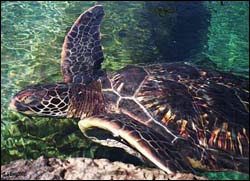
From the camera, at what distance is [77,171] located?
231 centimetres

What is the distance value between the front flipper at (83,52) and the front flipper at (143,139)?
2.93ft

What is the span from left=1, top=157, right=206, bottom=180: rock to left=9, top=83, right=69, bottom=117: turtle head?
762mm

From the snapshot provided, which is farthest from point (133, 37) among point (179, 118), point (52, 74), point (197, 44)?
point (179, 118)

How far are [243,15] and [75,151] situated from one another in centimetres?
522

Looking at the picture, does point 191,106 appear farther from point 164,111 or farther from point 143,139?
point 143,139

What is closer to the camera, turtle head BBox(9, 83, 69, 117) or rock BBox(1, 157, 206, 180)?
rock BBox(1, 157, 206, 180)

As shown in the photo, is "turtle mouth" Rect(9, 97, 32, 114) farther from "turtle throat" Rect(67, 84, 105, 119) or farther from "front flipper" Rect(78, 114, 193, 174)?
"front flipper" Rect(78, 114, 193, 174)

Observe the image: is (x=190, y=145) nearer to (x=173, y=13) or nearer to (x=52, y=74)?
(x=52, y=74)

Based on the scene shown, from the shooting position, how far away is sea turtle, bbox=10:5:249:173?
2.69 meters

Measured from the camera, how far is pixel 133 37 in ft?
17.4

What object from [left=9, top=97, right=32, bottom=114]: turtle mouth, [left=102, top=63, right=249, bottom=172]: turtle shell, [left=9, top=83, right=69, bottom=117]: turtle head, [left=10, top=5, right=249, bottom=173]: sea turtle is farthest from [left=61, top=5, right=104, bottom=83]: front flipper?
[left=9, top=97, right=32, bottom=114]: turtle mouth

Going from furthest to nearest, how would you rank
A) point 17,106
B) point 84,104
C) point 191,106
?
point 84,104 < point 17,106 < point 191,106

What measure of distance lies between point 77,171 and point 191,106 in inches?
48.4

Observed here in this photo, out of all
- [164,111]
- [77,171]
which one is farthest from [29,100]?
[164,111]
